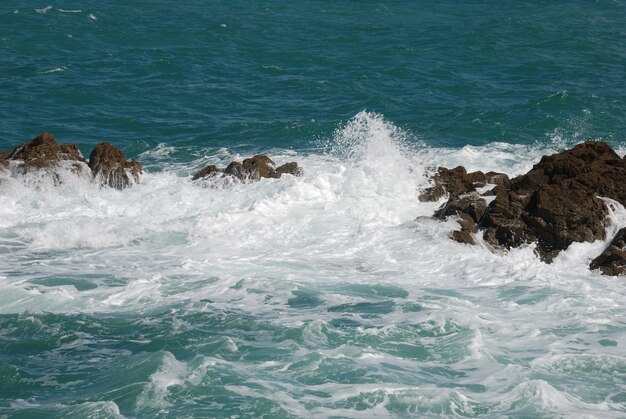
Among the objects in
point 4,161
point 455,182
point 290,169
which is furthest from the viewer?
point 290,169

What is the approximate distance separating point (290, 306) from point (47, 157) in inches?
383

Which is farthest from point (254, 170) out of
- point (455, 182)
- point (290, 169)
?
point (455, 182)

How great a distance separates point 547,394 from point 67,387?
662cm

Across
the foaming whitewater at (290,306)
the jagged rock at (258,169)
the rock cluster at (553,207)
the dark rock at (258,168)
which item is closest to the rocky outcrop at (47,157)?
the foaming whitewater at (290,306)

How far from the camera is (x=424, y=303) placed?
16.6 metres

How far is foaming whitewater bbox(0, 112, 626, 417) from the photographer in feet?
43.7

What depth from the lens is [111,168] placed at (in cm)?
2380

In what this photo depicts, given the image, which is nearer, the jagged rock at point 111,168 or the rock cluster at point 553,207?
the rock cluster at point 553,207

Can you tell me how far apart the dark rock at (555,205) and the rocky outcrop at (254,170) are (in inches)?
241

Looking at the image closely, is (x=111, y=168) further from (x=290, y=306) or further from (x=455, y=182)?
(x=290, y=306)

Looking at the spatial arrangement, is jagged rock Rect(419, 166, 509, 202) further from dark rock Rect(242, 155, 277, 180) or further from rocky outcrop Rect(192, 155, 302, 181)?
dark rock Rect(242, 155, 277, 180)

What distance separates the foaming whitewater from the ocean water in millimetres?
52

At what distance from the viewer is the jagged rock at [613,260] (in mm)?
17641

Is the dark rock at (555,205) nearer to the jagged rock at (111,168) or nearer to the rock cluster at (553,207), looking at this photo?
the rock cluster at (553,207)
